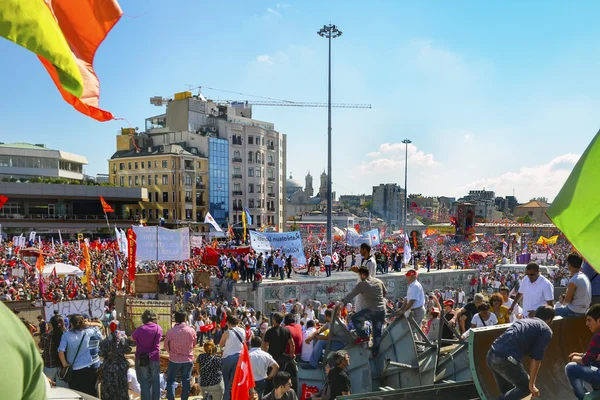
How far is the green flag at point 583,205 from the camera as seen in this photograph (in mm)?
3115

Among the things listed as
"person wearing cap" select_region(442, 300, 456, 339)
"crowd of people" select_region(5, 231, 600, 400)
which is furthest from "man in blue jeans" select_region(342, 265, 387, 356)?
"person wearing cap" select_region(442, 300, 456, 339)

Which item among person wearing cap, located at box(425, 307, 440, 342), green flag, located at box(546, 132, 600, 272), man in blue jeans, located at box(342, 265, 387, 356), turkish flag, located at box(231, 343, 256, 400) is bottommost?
person wearing cap, located at box(425, 307, 440, 342)

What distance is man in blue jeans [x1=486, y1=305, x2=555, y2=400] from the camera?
4.82 meters

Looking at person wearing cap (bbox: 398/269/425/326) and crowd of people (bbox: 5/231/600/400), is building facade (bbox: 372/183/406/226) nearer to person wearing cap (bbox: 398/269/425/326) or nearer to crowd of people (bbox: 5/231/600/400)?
person wearing cap (bbox: 398/269/425/326)

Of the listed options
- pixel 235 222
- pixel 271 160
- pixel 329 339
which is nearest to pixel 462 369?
pixel 329 339

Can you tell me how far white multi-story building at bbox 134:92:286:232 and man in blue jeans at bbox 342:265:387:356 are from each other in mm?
66449

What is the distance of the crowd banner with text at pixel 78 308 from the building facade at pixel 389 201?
15101cm

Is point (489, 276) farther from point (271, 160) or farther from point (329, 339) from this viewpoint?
point (271, 160)

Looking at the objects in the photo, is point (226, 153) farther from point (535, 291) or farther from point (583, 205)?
point (583, 205)

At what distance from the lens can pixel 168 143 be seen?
7662cm

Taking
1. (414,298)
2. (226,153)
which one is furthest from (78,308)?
(226,153)

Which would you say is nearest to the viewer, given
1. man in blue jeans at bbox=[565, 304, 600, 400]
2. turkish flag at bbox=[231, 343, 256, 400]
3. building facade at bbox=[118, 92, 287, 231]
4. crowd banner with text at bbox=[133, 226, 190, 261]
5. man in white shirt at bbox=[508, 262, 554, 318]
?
man in blue jeans at bbox=[565, 304, 600, 400]

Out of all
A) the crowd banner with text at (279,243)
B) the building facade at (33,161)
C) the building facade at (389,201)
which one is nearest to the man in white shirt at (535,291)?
the crowd banner with text at (279,243)

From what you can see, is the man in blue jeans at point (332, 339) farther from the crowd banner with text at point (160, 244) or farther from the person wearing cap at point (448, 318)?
the crowd banner with text at point (160, 244)
